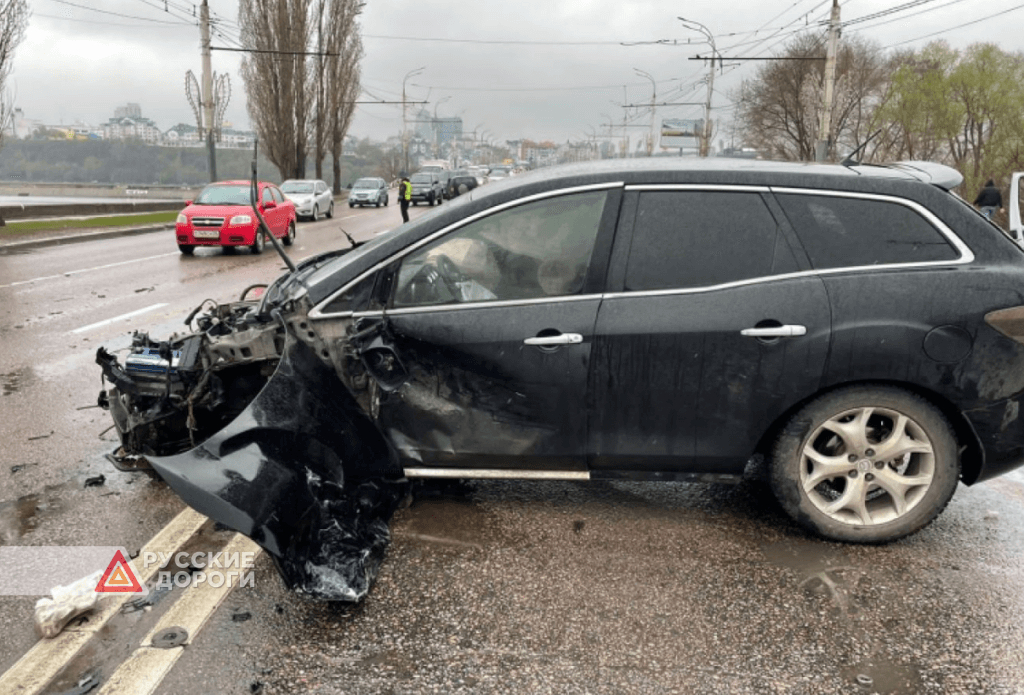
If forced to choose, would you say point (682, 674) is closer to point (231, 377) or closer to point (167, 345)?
point (231, 377)

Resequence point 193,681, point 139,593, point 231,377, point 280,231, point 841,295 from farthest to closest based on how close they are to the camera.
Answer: point 280,231 < point 231,377 < point 841,295 < point 139,593 < point 193,681

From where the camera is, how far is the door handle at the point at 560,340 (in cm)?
339

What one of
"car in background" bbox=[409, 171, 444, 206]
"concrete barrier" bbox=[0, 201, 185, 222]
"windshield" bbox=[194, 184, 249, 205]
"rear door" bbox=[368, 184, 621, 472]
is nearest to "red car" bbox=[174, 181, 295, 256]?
"windshield" bbox=[194, 184, 249, 205]

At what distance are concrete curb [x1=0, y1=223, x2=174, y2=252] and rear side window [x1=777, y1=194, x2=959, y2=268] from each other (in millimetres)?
17424

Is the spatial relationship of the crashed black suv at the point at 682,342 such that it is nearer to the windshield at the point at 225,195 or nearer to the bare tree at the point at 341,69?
the windshield at the point at 225,195

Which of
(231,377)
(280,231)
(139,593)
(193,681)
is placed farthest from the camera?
(280,231)

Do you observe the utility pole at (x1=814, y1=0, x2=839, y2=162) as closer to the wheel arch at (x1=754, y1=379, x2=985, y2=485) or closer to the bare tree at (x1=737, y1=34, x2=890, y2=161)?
the bare tree at (x1=737, y1=34, x2=890, y2=161)

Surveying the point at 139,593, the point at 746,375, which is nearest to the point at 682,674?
the point at 746,375

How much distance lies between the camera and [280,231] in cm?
1870

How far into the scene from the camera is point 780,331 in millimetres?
3348

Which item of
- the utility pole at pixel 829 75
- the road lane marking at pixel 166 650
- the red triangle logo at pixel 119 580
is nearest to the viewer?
the road lane marking at pixel 166 650

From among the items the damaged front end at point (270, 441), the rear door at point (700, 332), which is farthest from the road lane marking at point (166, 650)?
the rear door at point (700, 332)

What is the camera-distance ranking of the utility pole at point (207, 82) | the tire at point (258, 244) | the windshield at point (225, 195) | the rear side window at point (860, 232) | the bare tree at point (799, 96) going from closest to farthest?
1. the rear side window at point (860, 232)
2. the tire at point (258, 244)
3. the windshield at point (225, 195)
4. the utility pole at point (207, 82)
5. the bare tree at point (799, 96)

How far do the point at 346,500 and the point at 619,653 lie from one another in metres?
1.34
